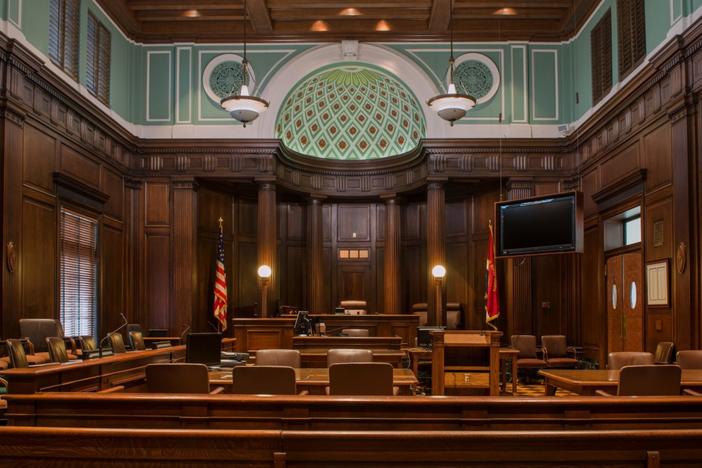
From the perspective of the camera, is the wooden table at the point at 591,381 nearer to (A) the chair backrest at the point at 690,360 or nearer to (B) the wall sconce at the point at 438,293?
(A) the chair backrest at the point at 690,360

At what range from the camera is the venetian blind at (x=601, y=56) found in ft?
37.3

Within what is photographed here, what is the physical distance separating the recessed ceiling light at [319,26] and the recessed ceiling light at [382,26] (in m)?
1.00

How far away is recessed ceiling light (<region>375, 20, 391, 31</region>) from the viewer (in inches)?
530

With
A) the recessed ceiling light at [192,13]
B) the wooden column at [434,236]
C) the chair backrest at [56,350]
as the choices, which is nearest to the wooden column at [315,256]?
the wooden column at [434,236]

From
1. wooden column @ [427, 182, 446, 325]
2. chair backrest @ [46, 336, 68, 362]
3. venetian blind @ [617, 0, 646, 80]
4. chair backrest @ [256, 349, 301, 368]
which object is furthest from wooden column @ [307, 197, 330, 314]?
chair backrest @ [46, 336, 68, 362]

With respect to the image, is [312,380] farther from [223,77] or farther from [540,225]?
[223,77]

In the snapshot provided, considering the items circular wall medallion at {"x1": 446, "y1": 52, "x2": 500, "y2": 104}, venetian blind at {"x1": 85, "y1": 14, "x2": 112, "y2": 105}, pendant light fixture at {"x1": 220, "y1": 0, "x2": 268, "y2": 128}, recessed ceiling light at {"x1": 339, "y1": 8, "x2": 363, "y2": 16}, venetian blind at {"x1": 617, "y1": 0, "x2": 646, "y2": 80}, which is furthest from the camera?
circular wall medallion at {"x1": 446, "y1": 52, "x2": 500, "y2": 104}

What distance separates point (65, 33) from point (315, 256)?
681 cm

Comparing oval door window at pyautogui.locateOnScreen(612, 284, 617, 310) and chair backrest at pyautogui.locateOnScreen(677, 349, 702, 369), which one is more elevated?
oval door window at pyautogui.locateOnScreen(612, 284, 617, 310)

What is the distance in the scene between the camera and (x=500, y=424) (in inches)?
147

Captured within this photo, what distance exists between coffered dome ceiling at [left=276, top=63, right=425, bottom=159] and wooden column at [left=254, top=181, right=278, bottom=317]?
56.8 inches

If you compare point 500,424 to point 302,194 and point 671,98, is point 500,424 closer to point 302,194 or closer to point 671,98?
point 671,98

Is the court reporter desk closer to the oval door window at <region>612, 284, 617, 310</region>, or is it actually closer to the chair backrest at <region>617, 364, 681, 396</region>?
the chair backrest at <region>617, 364, 681, 396</region>

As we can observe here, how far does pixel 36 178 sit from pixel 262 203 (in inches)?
195
